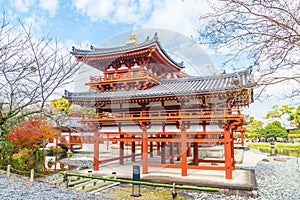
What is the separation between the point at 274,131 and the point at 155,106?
37112 mm

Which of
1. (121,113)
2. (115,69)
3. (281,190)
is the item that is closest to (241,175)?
(281,190)

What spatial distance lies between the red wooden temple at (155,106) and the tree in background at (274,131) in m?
33.1

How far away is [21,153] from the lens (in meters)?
18.9

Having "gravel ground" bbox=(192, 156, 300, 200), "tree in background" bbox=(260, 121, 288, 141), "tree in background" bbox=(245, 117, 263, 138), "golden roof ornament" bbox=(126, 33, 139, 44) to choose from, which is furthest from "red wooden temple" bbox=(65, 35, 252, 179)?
"tree in background" bbox=(245, 117, 263, 138)

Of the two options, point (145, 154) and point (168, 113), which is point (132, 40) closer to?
point (168, 113)

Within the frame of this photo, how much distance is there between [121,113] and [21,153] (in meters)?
11.6

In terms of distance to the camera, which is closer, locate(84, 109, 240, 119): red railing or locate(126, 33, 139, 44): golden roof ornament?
locate(84, 109, 240, 119): red railing

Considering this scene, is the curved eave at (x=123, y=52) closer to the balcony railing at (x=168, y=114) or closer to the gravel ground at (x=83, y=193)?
the balcony railing at (x=168, y=114)

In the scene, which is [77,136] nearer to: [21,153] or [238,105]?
[21,153]

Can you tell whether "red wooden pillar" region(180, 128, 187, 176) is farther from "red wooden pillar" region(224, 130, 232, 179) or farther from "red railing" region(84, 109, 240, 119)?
"red wooden pillar" region(224, 130, 232, 179)

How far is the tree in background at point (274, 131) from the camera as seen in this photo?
134ft

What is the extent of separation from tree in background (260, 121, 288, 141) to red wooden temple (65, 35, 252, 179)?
109 feet

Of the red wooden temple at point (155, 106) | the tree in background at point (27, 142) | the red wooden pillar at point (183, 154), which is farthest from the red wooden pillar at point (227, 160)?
the tree in background at point (27, 142)

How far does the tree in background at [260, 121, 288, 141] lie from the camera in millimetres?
40969
